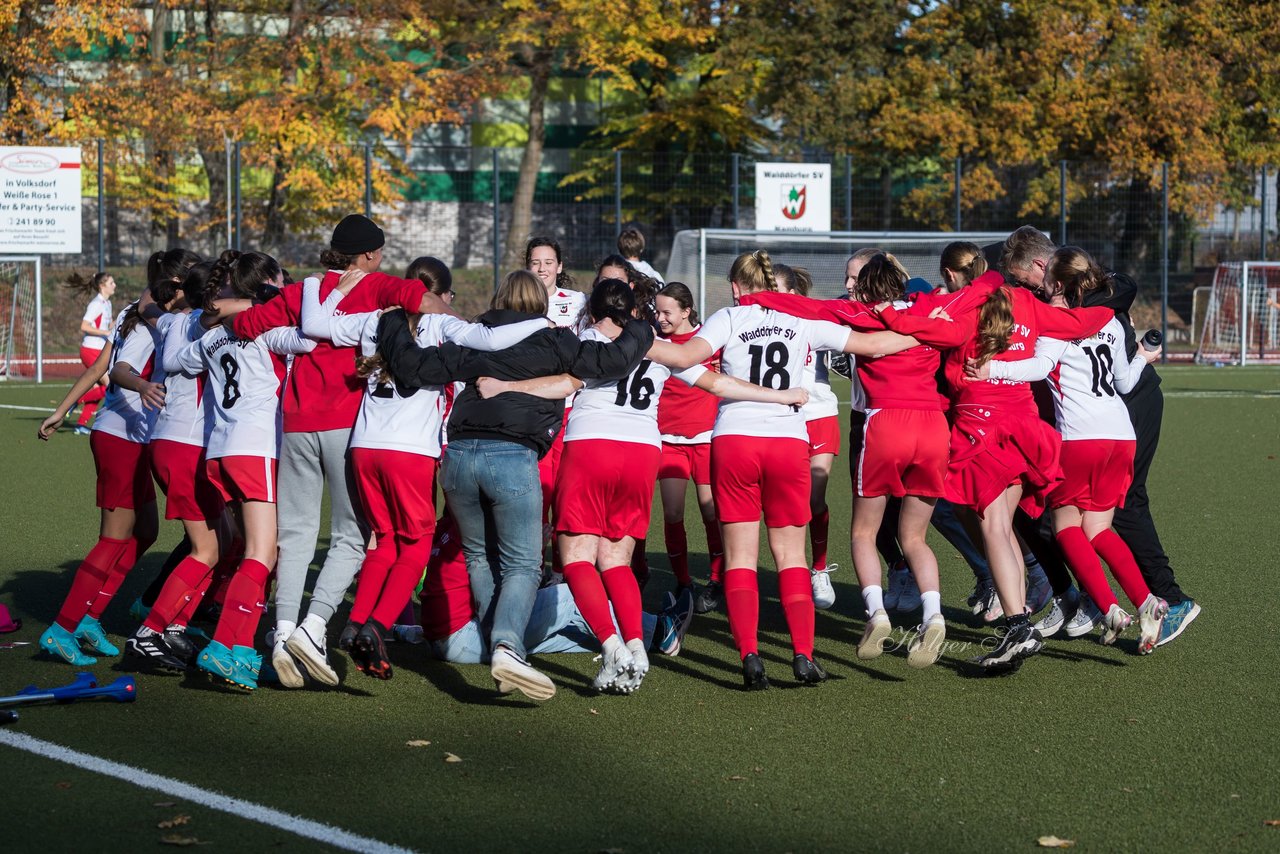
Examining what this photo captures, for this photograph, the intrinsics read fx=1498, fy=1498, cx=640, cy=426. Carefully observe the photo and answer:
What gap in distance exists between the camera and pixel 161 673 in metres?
6.54

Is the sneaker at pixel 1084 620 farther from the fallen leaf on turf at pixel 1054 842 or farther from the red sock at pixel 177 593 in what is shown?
the red sock at pixel 177 593

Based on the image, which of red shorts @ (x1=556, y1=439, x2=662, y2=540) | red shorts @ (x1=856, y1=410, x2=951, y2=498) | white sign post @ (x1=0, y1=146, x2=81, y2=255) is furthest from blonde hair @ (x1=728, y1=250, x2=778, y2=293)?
white sign post @ (x1=0, y1=146, x2=81, y2=255)

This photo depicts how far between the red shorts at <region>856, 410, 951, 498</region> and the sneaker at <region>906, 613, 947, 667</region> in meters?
0.61

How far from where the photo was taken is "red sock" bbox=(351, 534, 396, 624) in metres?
6.10

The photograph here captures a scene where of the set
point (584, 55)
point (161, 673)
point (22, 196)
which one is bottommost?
point (161, 673)

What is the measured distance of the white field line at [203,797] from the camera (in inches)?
174


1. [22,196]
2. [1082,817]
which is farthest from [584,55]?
[1082,817]

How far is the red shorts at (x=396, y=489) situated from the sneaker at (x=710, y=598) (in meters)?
2.27

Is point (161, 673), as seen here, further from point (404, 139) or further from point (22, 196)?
point (404, 139)

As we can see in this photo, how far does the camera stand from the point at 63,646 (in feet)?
21.8

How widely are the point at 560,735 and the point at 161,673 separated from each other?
2.01 meters

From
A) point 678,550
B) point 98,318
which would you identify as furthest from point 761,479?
point 98,318

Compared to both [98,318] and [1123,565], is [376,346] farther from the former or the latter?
[98,318]

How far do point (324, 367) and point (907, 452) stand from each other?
2.52 m
